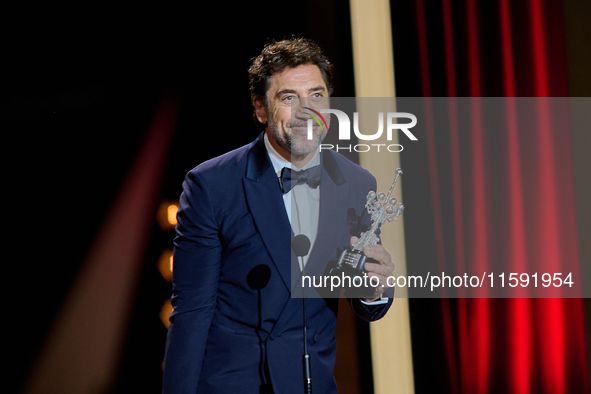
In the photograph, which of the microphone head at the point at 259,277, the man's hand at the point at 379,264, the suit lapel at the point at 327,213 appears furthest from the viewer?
the suit lapel at the point at 327,213

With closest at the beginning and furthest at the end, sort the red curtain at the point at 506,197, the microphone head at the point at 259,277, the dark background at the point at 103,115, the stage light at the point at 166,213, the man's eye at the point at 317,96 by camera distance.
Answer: the microphone head at the point at 259,277, the man's eye at the point at 317,96, the red curtain at the point at 506,197, the dark background at the point at 103,115, the stage light at the point at 166,213

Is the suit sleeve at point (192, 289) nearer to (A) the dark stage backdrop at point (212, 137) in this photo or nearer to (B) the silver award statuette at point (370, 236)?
(B) the silver award statuette at point (370, 236)

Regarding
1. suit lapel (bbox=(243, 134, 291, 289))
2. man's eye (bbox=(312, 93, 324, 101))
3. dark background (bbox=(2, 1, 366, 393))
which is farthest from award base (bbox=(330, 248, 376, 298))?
dark background (bbox=(2, 1, 366, 393))

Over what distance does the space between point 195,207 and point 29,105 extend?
5.72 feet

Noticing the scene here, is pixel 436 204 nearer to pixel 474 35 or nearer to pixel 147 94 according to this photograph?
pixel 474 35

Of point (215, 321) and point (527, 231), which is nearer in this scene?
point (215, 321)

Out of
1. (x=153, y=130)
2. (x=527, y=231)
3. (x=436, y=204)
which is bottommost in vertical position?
(x=527, y=231)

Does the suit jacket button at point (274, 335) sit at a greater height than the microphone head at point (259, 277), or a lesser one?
lesser

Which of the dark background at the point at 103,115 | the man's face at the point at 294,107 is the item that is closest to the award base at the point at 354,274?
the man's face at the point at 294,107

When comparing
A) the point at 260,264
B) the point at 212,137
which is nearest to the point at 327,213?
the point at 260,264

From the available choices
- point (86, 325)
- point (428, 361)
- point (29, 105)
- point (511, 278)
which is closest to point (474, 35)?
point (511, 278)

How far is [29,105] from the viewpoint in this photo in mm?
2650

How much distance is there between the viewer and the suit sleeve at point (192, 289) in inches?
52.3

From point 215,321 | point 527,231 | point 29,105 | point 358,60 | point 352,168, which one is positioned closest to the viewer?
point 215,321
